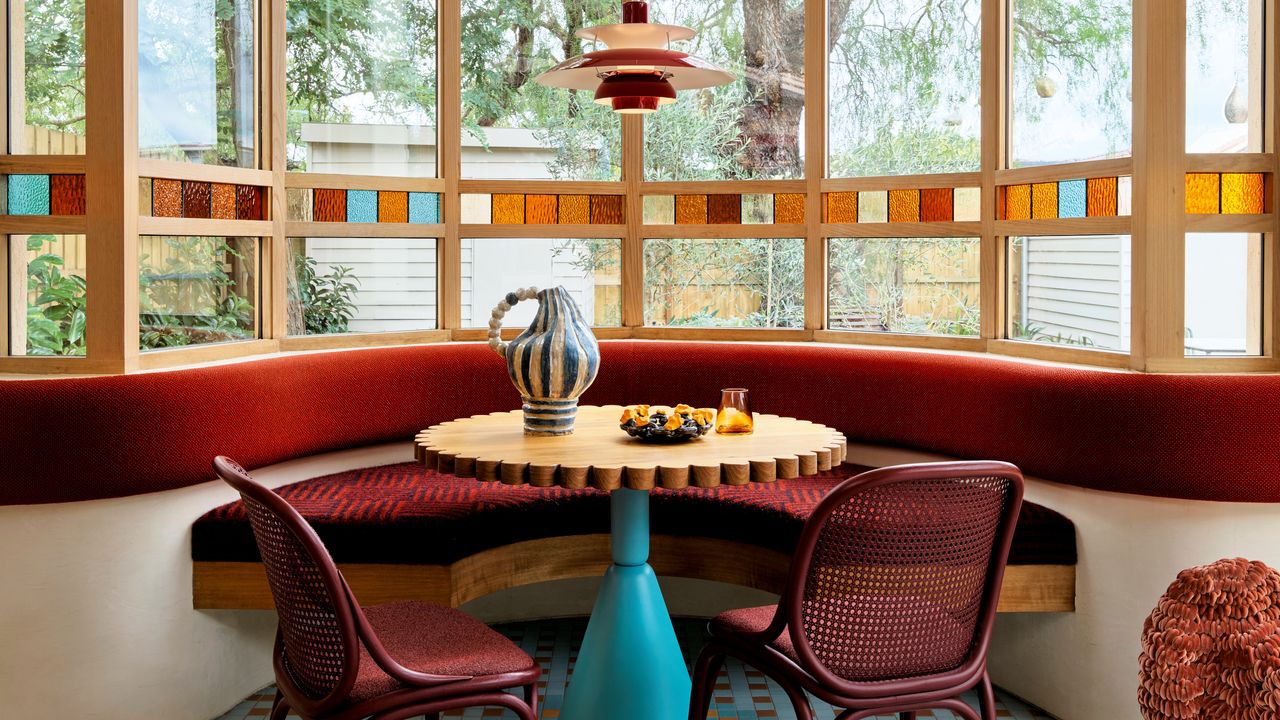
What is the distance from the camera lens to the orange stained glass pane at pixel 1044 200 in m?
3.79

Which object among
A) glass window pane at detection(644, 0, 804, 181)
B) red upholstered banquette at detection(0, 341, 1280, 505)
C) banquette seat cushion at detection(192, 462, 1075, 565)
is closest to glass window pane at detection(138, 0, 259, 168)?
red upholstered banquette at detection(0, 341, 1280, 505)

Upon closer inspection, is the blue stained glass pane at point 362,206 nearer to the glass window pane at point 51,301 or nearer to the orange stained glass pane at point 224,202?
the orange stained glass pane at point 224,202

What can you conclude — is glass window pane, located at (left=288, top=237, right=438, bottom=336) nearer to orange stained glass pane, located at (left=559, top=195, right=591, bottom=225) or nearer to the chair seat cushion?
orange stained glass pane, located at (left=559, top=195, right=591, bottom=225)

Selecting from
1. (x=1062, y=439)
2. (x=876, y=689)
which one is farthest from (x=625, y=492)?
(x=1062, y=439)

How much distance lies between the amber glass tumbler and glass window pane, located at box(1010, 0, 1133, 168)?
1.49 meters

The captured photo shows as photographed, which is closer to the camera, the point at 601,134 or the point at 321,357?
the point at 321,357

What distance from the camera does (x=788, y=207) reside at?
4.56 meters

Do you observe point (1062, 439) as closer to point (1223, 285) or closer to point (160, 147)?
point (1223, 285)

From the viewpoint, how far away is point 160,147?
11.9ft

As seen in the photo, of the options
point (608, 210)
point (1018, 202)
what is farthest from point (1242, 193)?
point (608, 210)

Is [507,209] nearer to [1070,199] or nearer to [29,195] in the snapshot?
[29,195]

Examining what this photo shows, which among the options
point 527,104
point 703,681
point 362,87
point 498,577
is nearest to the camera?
point 703,681

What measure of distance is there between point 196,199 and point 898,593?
106 inches

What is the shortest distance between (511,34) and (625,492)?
2.31 metres
